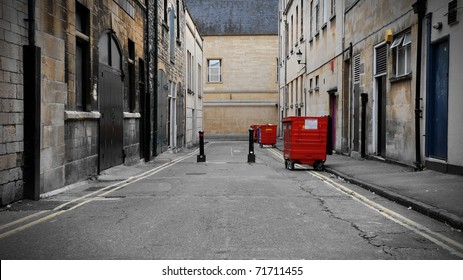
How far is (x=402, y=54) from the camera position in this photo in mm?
14844

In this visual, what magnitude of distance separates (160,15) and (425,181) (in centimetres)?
1435

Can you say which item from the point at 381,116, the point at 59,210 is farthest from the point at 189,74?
the point at 59,210

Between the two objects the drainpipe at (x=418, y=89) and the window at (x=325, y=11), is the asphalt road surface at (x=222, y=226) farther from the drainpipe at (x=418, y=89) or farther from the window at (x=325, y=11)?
the window at (x=325, y=11)

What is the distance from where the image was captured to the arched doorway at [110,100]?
1367 cm

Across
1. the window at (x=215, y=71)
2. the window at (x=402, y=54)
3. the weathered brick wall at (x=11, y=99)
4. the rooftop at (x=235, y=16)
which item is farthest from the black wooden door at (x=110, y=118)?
the rooftop at (x=235, y=16)

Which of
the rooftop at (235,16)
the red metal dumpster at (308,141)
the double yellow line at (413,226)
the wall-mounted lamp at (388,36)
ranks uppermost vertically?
the rooftop at (235,16)

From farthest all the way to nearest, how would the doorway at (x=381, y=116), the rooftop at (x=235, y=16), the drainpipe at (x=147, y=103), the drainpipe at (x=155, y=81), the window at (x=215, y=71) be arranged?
1. the rooftop at (x=235, y=16)
2. the window at (x=215, y=71)
3. the drainpipe at (x=155, y=81)
4. the drainpipe at (x=147, y=103)
5. the doorway at (x=381, y=116)

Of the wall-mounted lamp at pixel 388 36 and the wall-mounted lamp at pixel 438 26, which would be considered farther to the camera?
the wall-mounted lamp at pixel 388 36

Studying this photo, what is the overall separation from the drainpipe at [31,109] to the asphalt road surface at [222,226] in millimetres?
376

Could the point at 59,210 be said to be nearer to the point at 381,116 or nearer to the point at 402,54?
the point at 402,54

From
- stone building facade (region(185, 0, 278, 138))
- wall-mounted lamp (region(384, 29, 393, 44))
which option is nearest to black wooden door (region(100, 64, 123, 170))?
wall-mounted lamp (region(384, 29, 393, 44))

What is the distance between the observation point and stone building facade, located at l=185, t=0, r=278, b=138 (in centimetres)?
5150

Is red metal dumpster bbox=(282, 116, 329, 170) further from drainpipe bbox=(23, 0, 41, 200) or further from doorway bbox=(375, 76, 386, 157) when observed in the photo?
drainpipe bbox=(23, 0, 41, 200)

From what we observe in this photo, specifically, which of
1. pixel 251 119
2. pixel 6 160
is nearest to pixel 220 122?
pixel 251 119
